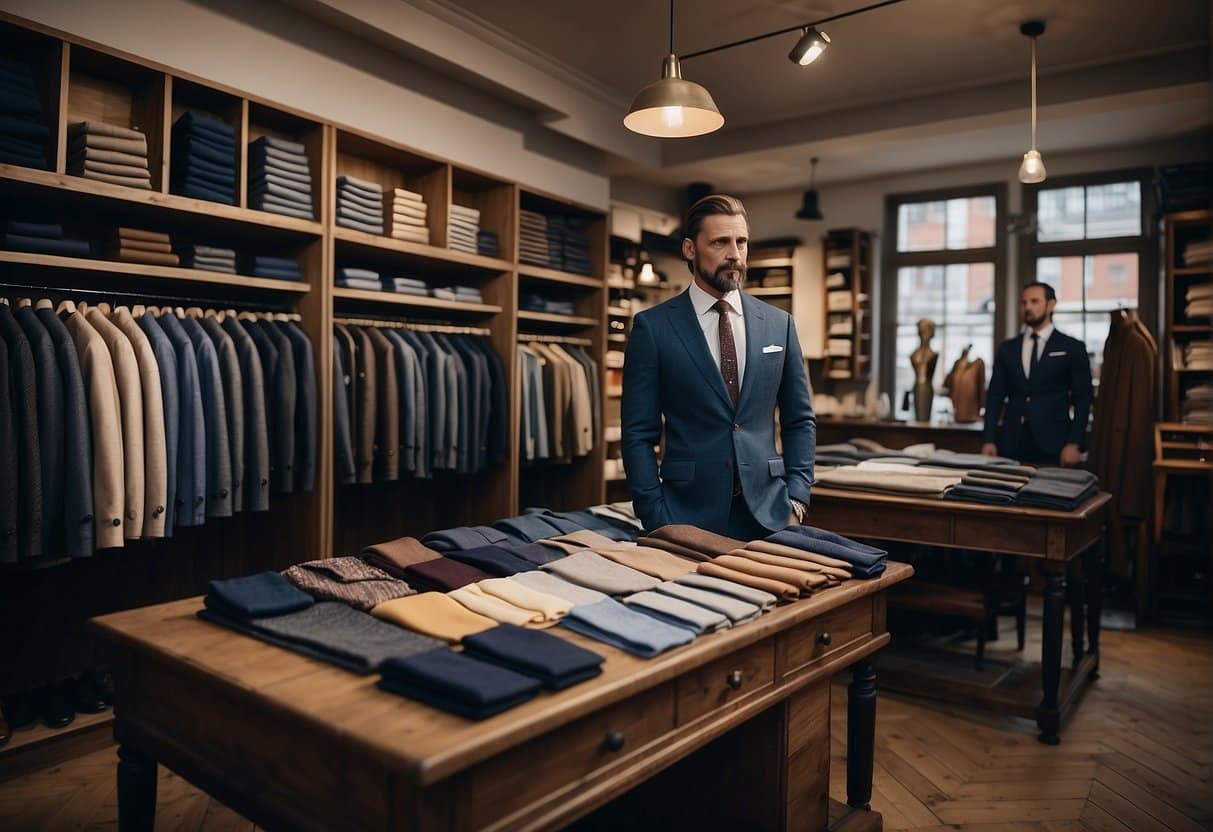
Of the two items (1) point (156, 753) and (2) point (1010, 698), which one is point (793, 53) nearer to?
(2) point (1010, 698)

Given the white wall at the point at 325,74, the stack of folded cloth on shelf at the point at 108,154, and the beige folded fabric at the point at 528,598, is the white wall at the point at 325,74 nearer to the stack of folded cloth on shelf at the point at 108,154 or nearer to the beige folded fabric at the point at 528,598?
the stack of folded cloth on shelf at the point at 108,154

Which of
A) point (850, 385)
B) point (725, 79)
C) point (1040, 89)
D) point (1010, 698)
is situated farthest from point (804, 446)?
point (850, 385)

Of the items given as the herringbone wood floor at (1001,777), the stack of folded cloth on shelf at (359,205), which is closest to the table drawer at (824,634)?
the herringbone wood floor at (1001,777)

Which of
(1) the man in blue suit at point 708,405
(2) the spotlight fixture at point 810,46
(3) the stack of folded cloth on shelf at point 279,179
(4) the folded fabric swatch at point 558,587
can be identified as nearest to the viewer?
(4) the folded fabric swatch at point 558,587

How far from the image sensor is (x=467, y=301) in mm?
5000

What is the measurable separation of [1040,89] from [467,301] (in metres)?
3.79

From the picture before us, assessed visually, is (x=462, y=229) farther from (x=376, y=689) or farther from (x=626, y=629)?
(x=376, y=689)

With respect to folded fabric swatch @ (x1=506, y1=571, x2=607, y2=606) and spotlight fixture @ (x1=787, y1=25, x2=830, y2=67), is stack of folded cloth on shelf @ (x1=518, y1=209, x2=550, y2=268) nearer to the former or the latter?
spotlight fixture @ (x1=787, y1=25, x2=830, y2=67)

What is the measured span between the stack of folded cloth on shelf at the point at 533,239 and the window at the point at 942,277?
380cm

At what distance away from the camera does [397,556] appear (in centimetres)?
190

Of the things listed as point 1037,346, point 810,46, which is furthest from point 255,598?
point 1037,346

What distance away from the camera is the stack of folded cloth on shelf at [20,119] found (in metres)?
2.93

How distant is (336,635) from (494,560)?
511mm

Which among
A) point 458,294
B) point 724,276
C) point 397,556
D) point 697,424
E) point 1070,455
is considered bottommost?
point 397,556
